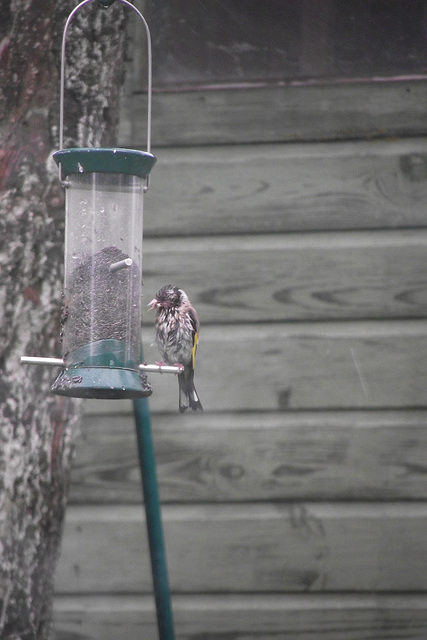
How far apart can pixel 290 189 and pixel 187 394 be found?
46.7 inches

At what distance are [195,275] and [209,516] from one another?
0.89m

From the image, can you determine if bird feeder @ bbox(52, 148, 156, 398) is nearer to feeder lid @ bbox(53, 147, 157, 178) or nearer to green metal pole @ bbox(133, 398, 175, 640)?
feeder lid @ bbox(53, 147, 157, 178)

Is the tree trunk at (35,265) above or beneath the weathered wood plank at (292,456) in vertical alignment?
above

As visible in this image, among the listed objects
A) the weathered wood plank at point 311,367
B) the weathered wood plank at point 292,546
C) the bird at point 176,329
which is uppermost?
the bird at point 176,329

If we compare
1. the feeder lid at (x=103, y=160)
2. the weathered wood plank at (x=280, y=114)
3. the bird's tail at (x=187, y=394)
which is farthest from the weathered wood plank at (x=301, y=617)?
the feeder lid at (x=103, y=160)

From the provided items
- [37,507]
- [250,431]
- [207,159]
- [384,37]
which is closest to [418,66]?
[384,37]

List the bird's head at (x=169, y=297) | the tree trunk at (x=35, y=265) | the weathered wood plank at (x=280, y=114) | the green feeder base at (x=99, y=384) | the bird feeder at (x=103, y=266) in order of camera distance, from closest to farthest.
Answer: the green feeder base at (x=99, y=384) < the bird feeder at (x=103, y=266) < the tree trunk at (x=35, y=265) < the bird's head at (x=169, y=297) < the weathered wood plank at (x=280, y=114)

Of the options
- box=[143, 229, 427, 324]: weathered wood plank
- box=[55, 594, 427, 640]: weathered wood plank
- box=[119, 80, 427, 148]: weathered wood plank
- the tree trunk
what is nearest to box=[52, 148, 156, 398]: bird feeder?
the tree trunk

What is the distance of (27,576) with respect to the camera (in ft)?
7.72

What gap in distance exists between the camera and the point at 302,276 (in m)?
3.35

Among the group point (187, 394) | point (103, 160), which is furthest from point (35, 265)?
point (187, 394)

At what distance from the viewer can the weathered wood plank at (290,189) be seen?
334cm

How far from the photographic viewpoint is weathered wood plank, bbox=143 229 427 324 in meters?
3.34

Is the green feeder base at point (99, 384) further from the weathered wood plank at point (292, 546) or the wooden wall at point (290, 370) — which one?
the weathered wood plank at point (292, 546)
